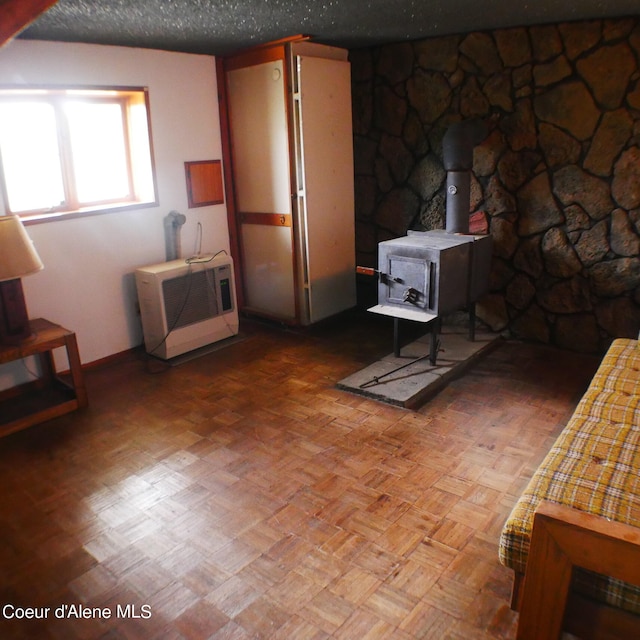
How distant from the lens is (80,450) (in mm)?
2783

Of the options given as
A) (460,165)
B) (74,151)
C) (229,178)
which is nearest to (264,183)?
(229,178)

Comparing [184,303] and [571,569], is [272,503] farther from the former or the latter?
[184,303]

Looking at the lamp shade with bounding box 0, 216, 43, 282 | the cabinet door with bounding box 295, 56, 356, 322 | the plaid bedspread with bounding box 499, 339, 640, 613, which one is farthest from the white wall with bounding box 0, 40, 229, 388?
the plaid bedspread with bounding box 499, 339, 640, 613

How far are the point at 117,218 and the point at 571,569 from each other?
3315 mm

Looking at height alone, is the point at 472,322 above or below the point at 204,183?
below

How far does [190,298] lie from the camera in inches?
154

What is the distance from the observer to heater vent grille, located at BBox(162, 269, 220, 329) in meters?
3.79

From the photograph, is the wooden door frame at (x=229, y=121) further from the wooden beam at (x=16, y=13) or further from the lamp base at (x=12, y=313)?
the wooden beam at (x=16, y=13)

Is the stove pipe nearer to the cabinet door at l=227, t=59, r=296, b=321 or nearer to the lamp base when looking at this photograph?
the cabinet door at l=227, t=59, r=296, b=321

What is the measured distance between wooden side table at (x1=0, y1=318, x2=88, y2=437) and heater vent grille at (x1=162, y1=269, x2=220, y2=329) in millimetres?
750

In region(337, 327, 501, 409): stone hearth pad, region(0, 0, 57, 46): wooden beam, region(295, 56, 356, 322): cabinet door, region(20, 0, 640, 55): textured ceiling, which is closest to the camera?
region(0, 0, 57, 46): wooden beam

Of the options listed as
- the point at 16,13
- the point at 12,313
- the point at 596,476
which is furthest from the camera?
the point at 12,313

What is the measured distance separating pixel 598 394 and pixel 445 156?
192 cm

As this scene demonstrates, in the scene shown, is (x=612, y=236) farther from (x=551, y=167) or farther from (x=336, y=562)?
(x=336, y=562)
